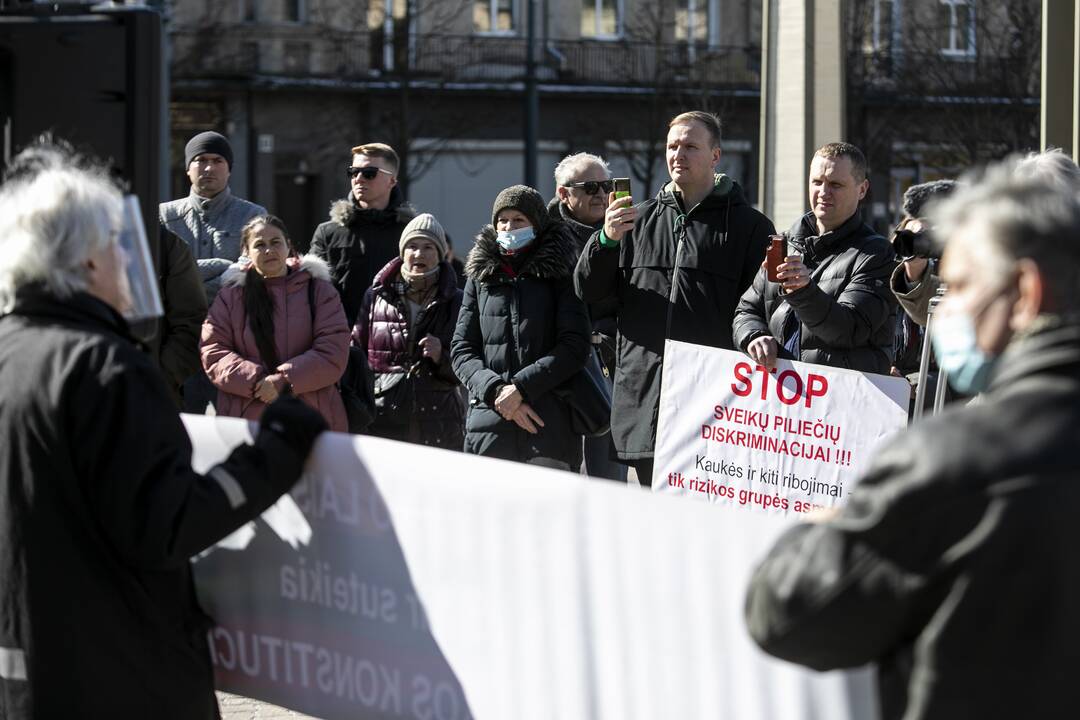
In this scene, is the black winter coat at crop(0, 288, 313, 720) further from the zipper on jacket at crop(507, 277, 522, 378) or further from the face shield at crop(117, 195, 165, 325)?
the zipper on jacket at crop(507, 277, 522, 378)

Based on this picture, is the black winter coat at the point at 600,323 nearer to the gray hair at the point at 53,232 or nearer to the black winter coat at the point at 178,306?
the black winter coat at the point at 178,306

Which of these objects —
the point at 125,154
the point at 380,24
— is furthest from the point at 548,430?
the point at 380,24

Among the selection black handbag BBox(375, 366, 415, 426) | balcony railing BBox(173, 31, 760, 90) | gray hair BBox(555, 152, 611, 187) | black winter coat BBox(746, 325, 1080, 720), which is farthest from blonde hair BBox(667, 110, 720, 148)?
balcony railing BBox(173, 31, 760, 90)

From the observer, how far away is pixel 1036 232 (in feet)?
7.79

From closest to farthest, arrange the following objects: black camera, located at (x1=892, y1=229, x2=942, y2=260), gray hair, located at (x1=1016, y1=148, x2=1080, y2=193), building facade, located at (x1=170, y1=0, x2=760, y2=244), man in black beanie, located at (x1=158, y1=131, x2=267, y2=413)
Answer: gray hair, located at (x1=1016, y1=148, x2=1080, y2=193) < black camera, located at (x1=892, y1=229, x2=942, y2=260) < man in black beanie, located at (x1=158, y1=131, x2=267, y2=413) < building facade, located at (x1=170, y1=0, x2=760, y2=244)

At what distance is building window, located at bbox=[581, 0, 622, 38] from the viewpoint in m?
43.8

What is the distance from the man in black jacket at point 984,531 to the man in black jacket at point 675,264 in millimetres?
4522

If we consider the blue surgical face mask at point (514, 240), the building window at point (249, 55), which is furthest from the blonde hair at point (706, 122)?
A: the building window at point (249, 55)

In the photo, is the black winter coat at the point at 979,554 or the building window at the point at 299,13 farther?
the building window at the point at 299,13

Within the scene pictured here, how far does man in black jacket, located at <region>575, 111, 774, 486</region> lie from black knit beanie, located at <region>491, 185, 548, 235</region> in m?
0.38

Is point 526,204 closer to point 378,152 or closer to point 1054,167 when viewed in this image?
point 378,152

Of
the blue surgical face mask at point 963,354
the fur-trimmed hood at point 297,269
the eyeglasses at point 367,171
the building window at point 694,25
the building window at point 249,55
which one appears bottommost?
the blue surgical face mask at point 963,354

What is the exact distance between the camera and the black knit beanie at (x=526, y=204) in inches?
287

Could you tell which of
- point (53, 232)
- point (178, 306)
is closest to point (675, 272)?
point (178, 306)
